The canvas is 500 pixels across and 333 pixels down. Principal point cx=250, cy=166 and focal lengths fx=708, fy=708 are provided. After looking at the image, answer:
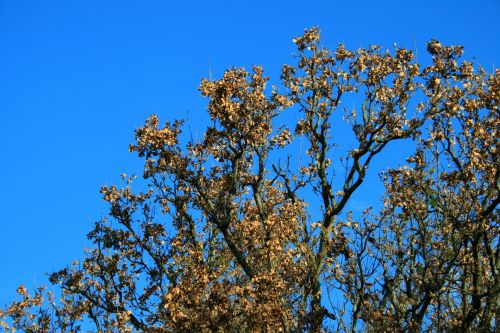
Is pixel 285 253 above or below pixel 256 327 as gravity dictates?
above

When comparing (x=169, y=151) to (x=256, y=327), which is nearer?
(x=256, y=327)

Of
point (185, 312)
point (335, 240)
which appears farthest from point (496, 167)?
point (185, 312)

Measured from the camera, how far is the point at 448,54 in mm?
23094

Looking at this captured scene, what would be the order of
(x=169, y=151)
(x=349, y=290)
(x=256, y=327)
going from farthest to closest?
1. (x=169, y=151)
2. (x=349, y=290)
3. (x=256, y=327)

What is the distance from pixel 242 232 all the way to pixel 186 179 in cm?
298

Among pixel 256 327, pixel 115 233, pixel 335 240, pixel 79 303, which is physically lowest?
pixel 256 327

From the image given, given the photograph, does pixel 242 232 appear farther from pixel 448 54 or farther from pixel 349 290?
pixel 448 54

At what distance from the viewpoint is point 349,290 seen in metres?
20.5

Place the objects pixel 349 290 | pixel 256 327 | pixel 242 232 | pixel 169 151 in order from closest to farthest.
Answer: pixel 256 327 → pixel 349 290 → pixel 169 151 → pixel 242 232

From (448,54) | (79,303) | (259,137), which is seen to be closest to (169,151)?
(259,137)

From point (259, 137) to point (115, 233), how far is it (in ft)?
21.0

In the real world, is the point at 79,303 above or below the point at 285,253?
above

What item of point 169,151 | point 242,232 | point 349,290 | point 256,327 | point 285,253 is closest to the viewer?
point 256,327

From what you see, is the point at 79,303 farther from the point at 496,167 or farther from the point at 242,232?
the point at 496,167
